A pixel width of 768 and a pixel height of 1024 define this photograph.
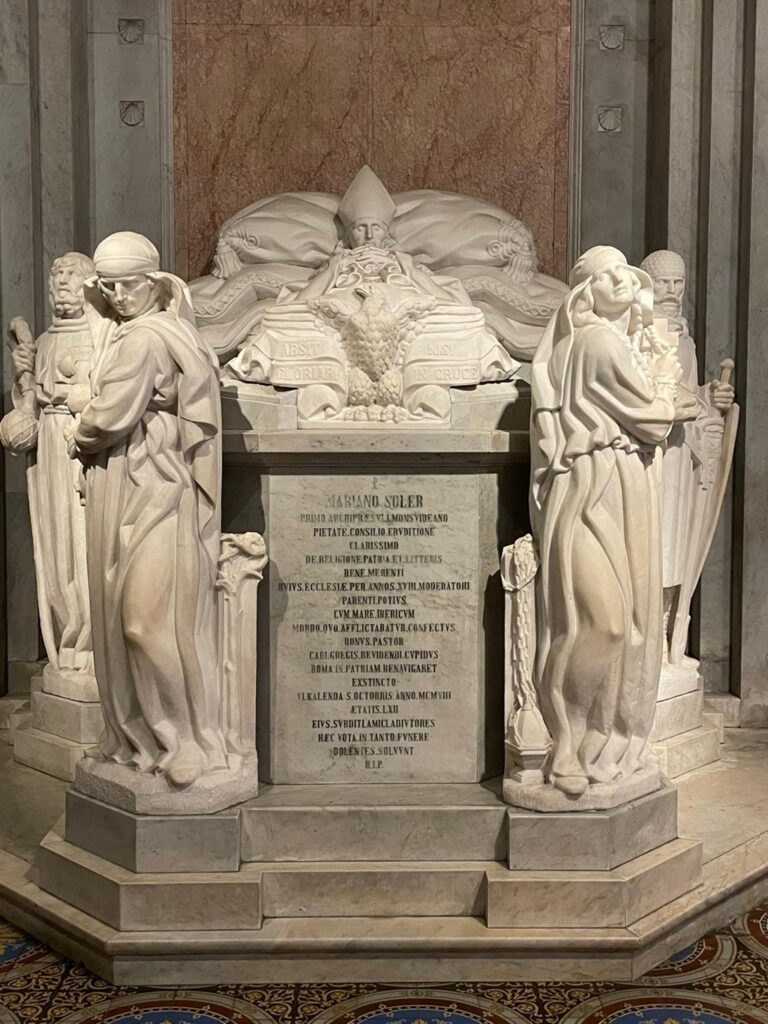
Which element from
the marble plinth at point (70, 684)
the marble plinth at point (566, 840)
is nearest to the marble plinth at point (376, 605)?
the marble plinth at point (566, 840)

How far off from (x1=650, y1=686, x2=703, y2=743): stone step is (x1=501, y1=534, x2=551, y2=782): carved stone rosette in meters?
1.37

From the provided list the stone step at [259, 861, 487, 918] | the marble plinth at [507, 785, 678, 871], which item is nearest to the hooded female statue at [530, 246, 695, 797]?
the marble plinth at [507, 785, 678, 871]

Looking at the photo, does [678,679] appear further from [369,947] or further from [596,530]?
[369,947]

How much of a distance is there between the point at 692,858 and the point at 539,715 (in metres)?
0.72

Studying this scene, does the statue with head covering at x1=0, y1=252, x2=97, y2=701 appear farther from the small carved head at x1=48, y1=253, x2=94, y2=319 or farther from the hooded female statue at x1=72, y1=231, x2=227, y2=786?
the hooded female statue at x1=72, y1=231, x2=227, y2=786

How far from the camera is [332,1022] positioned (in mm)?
4352

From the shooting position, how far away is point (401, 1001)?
→ 447 centimetres

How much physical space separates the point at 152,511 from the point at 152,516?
16mm

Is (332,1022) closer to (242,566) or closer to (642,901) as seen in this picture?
(642,901)

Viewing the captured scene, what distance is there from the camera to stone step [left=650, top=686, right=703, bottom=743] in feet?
20.2

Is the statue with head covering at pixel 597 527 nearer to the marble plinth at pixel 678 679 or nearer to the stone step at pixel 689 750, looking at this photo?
the stone step at pixel 689 750

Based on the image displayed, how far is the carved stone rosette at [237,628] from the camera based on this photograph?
488cm

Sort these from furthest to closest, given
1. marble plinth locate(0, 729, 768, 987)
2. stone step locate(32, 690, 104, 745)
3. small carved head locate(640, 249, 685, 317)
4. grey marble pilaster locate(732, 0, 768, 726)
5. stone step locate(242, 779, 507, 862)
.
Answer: grey marble pilaster locate(732, 0, 768, 726), small carved head locate(640, 249, 685, 317), stone step locate(32, 690, 104, 745), stone step locate(242, 779, 507, 862), marble plinth locate(0, 729, 768, 987)

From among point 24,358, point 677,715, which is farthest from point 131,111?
point 677,715
